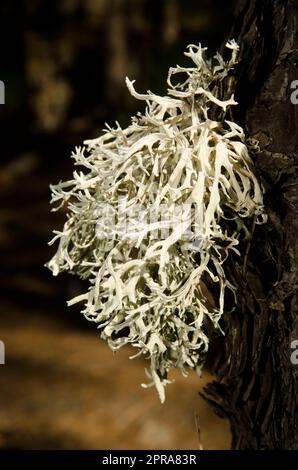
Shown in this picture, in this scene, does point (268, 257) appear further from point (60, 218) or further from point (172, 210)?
point (60, 218)

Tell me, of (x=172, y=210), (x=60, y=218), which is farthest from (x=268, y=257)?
(x=60, y=218)

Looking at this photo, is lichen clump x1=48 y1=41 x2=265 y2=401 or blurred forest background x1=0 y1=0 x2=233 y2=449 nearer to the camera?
lichen clump x1=48 y1=41 x2=265 y2=401

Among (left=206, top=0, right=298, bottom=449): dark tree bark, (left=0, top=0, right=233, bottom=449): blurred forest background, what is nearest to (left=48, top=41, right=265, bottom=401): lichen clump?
(left=206, top=0, right=298, bottom=449): dark tree bark

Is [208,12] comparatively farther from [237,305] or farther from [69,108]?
[237,305]

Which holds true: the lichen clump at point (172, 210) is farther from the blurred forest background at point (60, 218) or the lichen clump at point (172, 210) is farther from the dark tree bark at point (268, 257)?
the blurred forest background at point (60, 218)

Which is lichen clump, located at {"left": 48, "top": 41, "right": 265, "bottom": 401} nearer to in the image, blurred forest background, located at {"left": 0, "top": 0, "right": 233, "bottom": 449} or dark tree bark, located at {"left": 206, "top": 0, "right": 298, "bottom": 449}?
dark tree bark, located at {"left": 206, "top": 0, "right": 298, "bottom": 449}

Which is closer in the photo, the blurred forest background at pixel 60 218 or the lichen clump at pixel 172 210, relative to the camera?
the lichen clump at pixel 172 210

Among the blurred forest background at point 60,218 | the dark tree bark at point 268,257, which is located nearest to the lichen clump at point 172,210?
the dark tree bark at point 268,257
